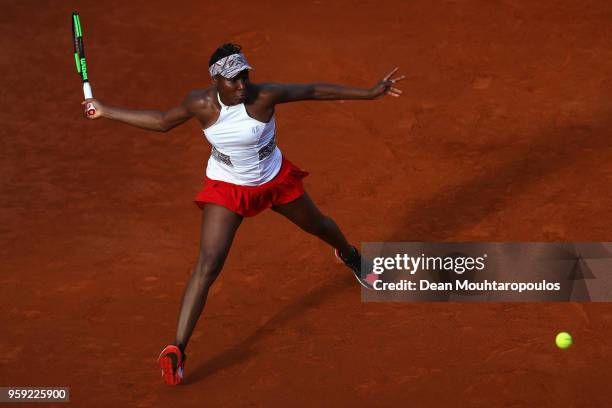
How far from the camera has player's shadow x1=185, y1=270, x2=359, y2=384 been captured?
25.3 feet

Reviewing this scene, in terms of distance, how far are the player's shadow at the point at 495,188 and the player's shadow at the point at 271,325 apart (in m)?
0.79

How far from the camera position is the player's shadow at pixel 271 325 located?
7.71 metres

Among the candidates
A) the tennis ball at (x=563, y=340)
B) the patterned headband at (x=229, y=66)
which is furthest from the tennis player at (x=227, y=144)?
the tennis ball at (x=563, y=340)

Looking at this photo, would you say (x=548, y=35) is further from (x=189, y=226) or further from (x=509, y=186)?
(x=189, y=226)

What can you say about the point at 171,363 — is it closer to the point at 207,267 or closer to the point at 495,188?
the point at 207,267

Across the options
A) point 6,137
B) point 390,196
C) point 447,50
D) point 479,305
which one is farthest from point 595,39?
point 6,137

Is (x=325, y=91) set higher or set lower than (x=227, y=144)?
higher

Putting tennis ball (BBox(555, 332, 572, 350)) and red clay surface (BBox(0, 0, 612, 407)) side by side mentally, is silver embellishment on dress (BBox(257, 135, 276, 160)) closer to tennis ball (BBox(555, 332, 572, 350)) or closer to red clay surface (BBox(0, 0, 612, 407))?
red clay surface (BBox(0, 0, 612, 407))

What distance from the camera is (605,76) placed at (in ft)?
37.5

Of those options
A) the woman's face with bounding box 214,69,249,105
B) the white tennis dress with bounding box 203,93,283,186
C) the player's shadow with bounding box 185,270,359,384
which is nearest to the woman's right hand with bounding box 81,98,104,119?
the white tennis dress with bounding box 203,93,283,186

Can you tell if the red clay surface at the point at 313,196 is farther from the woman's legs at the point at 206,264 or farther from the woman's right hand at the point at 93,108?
the woman's right hand at the point at 93,108

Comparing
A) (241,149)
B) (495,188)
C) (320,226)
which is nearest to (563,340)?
(320,226)

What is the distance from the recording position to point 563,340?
7.75m

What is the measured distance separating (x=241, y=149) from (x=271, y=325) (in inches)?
61.9
